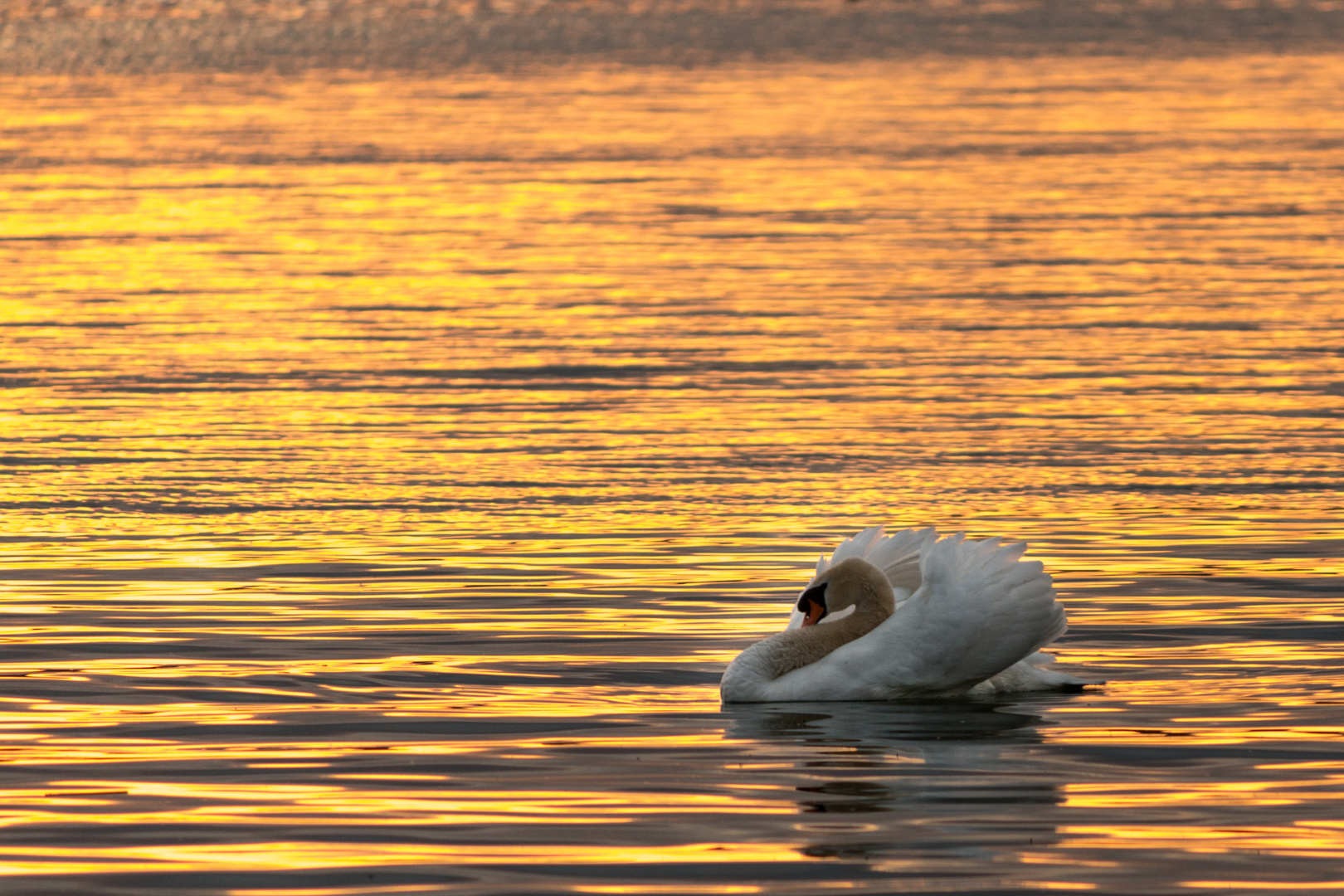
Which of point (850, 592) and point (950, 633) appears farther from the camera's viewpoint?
point (850, 592)

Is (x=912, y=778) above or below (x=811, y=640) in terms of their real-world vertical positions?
below

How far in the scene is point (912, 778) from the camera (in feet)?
34.8

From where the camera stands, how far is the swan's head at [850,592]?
12641 millimetres

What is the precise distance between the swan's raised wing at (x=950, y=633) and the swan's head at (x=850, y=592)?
0.90 ft

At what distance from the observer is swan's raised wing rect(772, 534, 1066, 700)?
1209 cm

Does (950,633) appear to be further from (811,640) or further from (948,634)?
(811,640)

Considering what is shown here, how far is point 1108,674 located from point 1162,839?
322 centimetres

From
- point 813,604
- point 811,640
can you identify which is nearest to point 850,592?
point 813,604

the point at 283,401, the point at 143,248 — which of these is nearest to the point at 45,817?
the point at 283,401

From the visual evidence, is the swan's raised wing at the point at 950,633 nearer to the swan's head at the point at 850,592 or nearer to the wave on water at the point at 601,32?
the swan's head at the point at 850,592

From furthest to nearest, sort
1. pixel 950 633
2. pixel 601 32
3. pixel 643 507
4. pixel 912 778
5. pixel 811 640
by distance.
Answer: pixel 601 32
pixel 643 507
pixel 811 640
pixel 950 633
pixel 912 778

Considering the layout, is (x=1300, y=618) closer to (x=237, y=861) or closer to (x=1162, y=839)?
(x=1162, y=839)

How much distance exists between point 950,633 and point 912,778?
160cm

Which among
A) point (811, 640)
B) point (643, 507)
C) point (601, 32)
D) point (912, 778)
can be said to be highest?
point (601, 32)
